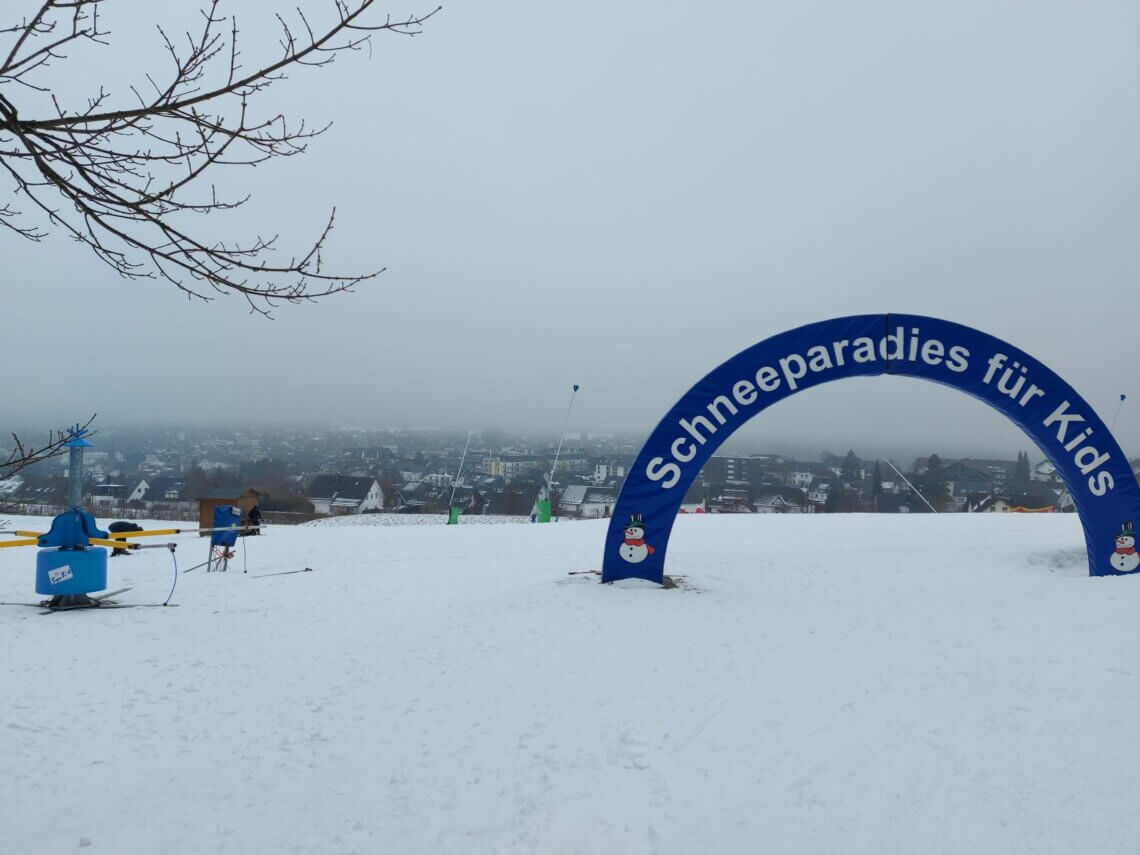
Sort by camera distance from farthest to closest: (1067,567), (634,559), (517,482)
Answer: (517,482), (1067,567), (634,559)

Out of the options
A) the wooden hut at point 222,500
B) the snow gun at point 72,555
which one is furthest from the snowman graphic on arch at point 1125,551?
the wooden hut at point 222,500

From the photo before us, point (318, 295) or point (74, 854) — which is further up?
point (318, 295)

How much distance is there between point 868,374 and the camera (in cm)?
948

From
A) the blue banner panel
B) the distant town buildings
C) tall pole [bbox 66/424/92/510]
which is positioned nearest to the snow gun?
tall pole [bbox 66/424/92/510]

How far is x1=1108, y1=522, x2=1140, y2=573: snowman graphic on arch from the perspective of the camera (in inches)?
381

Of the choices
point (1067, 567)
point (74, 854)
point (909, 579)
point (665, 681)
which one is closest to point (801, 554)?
point (909, 579)

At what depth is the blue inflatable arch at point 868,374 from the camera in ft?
30.6

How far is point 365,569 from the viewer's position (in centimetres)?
1182

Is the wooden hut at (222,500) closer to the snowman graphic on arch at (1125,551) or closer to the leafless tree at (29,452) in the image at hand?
the leafless tree at (29,452)

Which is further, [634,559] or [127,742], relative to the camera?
[634,559]

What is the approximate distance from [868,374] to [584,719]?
628cm

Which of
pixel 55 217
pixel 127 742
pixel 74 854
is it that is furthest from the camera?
pixel 127 742

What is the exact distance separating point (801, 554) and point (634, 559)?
12.9ft

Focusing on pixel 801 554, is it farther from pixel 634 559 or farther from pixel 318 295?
pixel 318 295
